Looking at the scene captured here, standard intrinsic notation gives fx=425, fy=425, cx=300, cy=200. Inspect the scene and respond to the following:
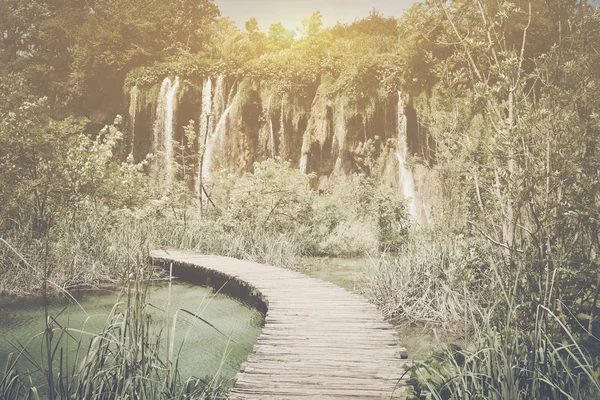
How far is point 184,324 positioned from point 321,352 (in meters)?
2.43

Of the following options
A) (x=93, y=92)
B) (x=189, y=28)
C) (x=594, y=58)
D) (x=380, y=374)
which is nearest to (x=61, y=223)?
(x=380, y=374)

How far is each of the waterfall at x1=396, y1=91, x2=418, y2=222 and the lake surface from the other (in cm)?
1099

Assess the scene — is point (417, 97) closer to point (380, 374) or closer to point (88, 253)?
point (88, 253)

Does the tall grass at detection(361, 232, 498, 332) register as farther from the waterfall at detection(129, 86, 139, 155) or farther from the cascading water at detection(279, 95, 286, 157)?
the waterfall at detection(129, 86, 139, 155)

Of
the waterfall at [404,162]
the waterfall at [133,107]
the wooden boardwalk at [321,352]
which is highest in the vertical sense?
the waterfall at [133,107]

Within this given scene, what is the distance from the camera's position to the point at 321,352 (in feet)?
10.6

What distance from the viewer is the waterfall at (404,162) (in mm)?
16344

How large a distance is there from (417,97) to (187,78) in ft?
32.7

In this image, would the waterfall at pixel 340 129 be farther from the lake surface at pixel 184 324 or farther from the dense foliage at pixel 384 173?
the lake surface at pixel 184 324

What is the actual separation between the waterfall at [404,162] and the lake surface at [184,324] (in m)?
11.0

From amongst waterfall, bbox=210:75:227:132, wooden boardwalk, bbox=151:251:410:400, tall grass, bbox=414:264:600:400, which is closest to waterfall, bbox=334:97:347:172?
waterfall, bbox=210:75:227:132

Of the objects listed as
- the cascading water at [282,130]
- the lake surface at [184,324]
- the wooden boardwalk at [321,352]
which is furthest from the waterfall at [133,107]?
the wooden boardwalk at [321,352]

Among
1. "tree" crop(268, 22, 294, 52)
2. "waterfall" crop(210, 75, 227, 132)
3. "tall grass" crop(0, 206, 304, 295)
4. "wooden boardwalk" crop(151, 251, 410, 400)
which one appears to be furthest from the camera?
"tree" crop(268, 22, 294, 52)

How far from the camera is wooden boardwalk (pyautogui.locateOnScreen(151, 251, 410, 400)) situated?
2.59 m
